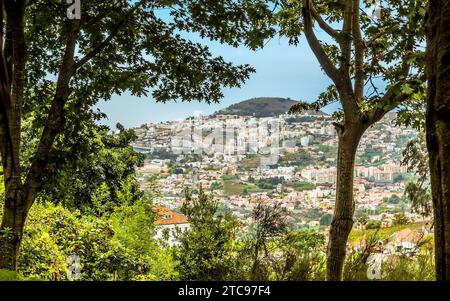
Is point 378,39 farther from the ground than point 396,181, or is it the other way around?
point 378,39

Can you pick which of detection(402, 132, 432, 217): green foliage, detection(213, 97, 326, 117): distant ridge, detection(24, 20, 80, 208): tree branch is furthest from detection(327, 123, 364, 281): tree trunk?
detection(213, 97, 326, 117): distant ridge

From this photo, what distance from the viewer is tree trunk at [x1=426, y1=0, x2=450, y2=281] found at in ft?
4.90

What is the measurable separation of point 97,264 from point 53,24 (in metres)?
3.36

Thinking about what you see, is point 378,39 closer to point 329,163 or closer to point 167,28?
point 167,28

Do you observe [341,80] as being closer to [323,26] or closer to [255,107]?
[323,26]

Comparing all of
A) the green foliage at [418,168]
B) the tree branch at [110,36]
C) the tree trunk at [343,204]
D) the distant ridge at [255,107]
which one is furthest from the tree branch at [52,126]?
the distant ridge at [255,107]

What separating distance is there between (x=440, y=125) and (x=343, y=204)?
4642mm

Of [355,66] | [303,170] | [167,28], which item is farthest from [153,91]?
[303,170]

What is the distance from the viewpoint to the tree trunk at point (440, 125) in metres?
1.49

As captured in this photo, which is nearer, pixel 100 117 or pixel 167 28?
pixel 100 117

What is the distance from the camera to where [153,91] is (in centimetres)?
612

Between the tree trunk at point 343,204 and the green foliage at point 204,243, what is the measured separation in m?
3.51

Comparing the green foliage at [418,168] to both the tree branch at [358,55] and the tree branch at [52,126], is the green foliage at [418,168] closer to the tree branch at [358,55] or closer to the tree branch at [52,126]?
the tree branch at [358,55]

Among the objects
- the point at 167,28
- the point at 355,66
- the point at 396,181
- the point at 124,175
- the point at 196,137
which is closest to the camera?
the point at 167,28
